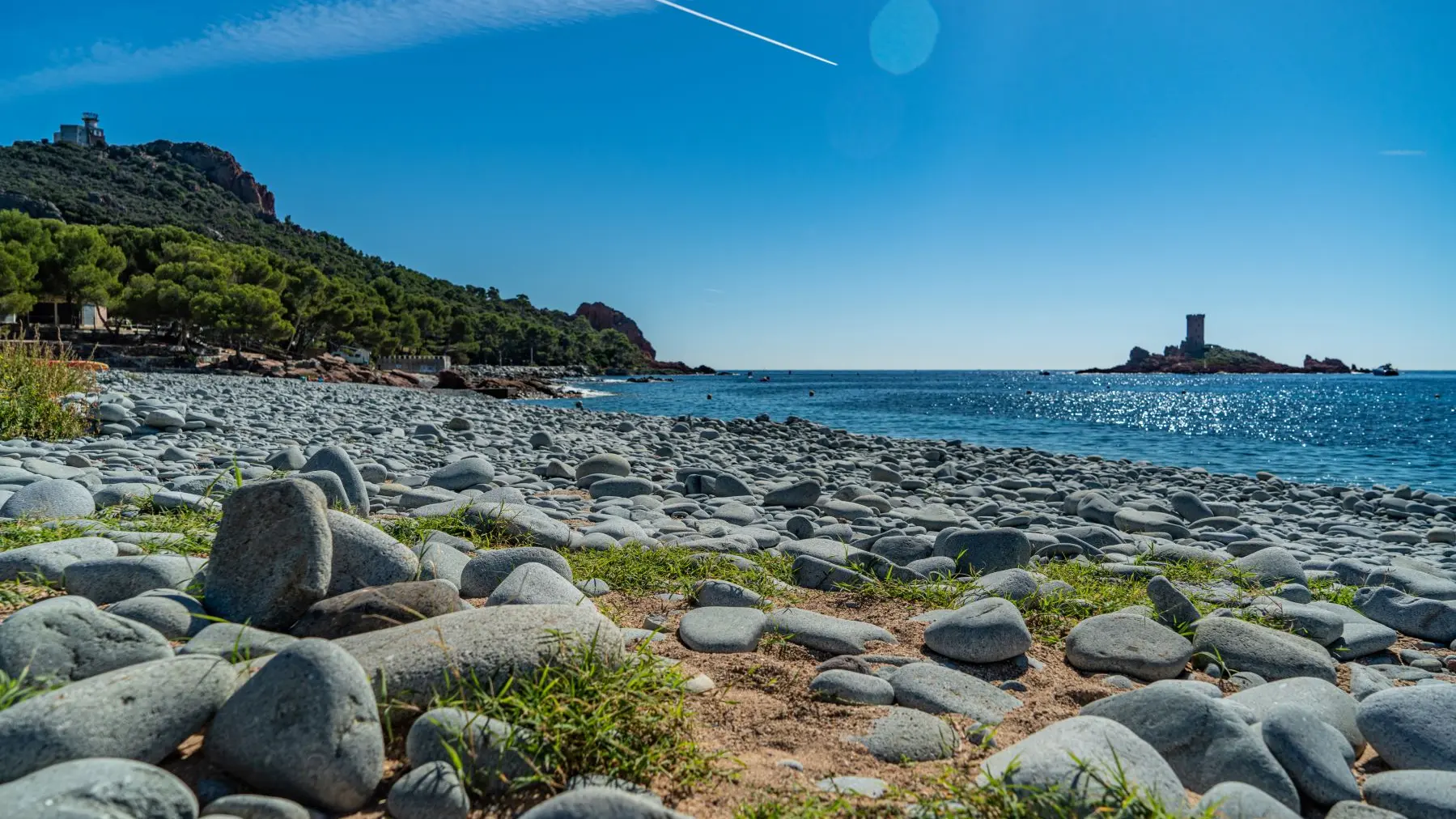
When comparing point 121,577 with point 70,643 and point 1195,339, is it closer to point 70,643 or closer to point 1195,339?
point 70,643

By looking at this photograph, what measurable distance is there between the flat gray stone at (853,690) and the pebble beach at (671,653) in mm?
12

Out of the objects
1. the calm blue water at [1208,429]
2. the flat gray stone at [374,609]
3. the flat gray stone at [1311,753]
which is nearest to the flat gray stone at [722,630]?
the flat gray stone at [374,609]

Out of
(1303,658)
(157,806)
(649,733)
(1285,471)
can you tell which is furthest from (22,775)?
(1285,471)

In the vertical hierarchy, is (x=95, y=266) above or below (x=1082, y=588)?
above

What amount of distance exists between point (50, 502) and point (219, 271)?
4783cm

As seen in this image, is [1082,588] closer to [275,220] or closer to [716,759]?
[716,759]

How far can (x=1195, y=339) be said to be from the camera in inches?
5659

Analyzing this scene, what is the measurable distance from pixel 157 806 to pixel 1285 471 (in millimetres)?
19504

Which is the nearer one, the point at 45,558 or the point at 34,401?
the point at 45,558

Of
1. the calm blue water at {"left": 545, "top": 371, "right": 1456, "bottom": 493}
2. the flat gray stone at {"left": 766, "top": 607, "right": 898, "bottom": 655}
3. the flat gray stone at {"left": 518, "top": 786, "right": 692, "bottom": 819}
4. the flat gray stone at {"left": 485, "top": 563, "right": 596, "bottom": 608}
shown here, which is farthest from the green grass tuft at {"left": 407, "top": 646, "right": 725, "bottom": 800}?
the calm blue water at {"left": 545, "top": 371, "right": 1456, "bottom": 493}

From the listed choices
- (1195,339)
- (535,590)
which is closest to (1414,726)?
(535,590)

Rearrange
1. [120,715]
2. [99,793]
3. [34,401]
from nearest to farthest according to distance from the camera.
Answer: [99,793], [120,715], [34,401]

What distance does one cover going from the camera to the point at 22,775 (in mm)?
1597

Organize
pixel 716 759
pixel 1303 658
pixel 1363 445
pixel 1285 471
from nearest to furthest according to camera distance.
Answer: pixel 716 759 < pixel 1303 658 < pixel 1285 471 < pixel 1363 445
